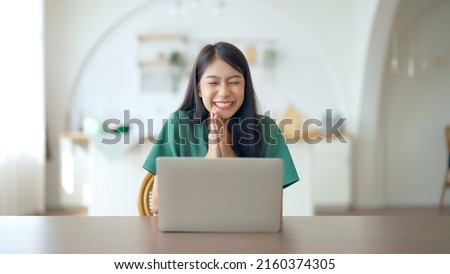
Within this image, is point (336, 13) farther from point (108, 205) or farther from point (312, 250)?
point (312, 250)

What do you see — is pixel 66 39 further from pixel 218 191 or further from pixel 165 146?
pixel 218 191

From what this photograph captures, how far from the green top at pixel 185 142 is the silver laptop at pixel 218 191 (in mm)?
618

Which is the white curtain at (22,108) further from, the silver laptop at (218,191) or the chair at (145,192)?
the silver laptop at (218,191)

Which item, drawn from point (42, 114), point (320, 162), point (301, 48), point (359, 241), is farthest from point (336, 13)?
point (359, 241)

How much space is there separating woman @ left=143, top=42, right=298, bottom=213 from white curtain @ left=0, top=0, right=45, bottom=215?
3.42 metres

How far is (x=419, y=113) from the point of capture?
21.2 ft

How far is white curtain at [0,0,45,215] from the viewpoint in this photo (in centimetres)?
511

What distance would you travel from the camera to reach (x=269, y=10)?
21.1 feet

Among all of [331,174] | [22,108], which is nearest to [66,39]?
[22,108]

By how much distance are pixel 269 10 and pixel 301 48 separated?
0.58m

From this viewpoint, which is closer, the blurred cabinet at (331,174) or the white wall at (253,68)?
the blurred cabinet at (331,174)

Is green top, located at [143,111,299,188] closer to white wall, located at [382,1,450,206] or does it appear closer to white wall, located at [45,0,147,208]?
white wall, located at [45,0,147,208]

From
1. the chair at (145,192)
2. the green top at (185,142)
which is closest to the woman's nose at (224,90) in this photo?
the green top at (185,142)

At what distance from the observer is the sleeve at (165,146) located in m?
2.06
